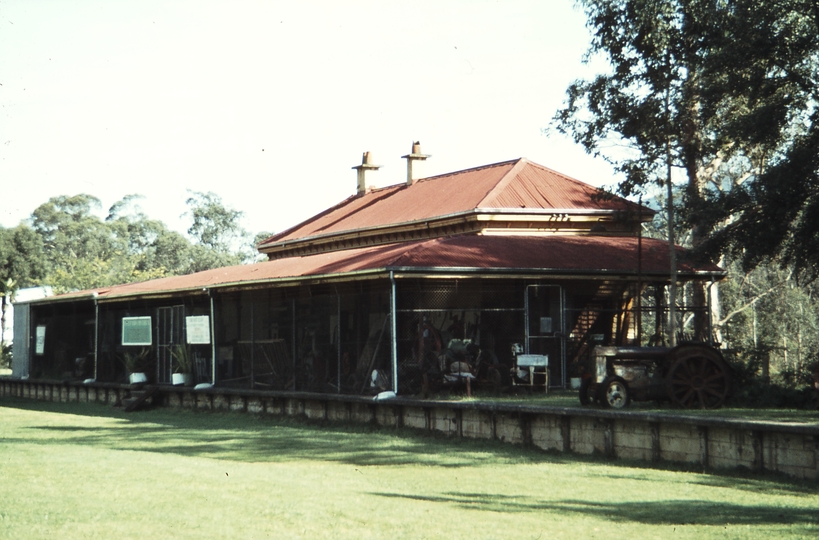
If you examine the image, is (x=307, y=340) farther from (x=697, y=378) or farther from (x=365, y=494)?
(x=365, y=494)

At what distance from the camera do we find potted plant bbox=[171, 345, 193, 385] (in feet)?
90.8

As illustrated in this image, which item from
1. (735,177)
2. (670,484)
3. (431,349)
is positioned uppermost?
(735,177)

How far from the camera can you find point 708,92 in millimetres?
22312

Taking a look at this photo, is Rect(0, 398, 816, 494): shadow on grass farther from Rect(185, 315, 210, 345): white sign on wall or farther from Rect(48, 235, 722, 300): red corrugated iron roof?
Rect(48, 235, 722, 300): red corrugated iron roof

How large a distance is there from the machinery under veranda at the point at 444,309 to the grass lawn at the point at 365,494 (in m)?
4.18

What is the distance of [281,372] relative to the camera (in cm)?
2555

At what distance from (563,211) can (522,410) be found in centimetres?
1394

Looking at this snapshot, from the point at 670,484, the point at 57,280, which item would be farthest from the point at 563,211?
the point at 57,280

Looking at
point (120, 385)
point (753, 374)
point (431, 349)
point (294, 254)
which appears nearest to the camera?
point (753, 374)

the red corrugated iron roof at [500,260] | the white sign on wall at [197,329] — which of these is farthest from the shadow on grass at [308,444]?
the red corrugated iron roof at [500,260]

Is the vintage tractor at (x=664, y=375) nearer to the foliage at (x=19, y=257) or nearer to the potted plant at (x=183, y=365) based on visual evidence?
the potted plant at (x=183, y=365)

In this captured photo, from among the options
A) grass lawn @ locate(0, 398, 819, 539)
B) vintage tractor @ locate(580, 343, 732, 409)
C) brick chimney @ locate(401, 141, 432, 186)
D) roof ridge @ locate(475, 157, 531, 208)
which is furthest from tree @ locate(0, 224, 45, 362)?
vintage tractor @ locate(580, 343, 732, 409)

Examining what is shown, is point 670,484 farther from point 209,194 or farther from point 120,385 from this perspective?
point 209,194

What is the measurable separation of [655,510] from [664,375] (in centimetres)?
835
